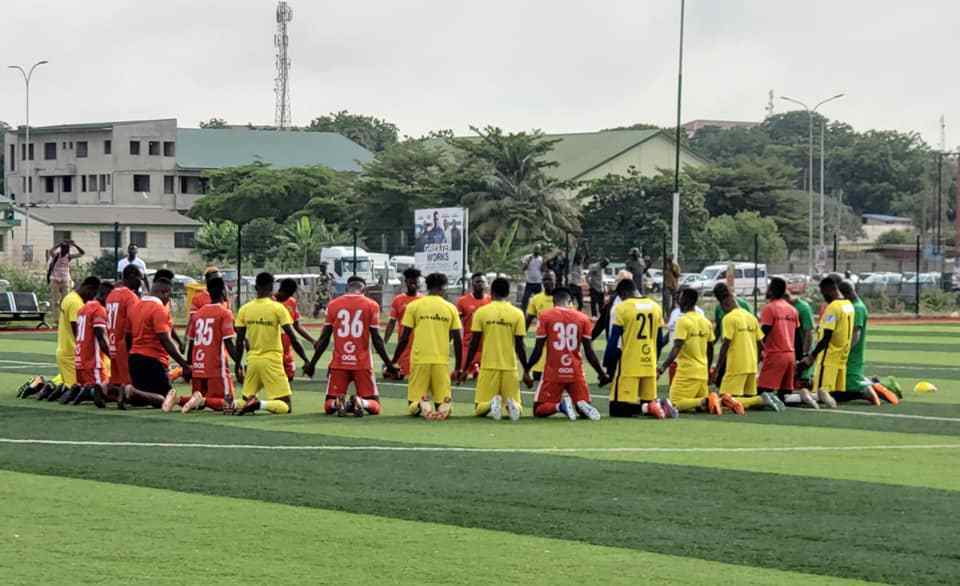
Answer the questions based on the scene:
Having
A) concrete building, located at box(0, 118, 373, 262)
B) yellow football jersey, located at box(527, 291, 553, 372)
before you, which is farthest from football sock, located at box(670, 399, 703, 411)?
concrete building, located at box(0, 118, 373, 262)

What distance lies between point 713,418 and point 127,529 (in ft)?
33.6

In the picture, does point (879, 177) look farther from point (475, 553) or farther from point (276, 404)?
point (475, 553)

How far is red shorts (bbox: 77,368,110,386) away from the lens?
2106 centimetres

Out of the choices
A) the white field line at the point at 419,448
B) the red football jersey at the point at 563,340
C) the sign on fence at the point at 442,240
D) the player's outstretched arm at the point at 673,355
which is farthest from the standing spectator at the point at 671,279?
the white field line at the point at 419,448

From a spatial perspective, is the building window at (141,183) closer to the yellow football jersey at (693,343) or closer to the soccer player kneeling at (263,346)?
the soccer player kneeling at (263,346)

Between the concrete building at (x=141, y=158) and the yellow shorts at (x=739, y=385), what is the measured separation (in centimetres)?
7506

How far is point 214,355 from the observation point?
1986 cm

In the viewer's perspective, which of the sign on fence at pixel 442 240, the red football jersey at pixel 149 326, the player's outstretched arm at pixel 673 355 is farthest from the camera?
the sign on fence at pixel 442 240

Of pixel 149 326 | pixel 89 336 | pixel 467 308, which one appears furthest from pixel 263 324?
pixel 467 308

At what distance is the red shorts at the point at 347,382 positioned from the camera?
1991 centimetres

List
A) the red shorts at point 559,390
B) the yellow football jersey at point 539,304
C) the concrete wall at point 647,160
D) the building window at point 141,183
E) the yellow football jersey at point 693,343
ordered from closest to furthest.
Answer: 1. the red shorts at point 559,390
2. the yellow football jersey at point 693,343
3. the yellow football jersey at point 539,304
4. the concrete wall at point 647,160
5. the building window at point 141,183

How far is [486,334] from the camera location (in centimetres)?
1956

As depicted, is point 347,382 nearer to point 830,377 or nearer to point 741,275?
point 830,377

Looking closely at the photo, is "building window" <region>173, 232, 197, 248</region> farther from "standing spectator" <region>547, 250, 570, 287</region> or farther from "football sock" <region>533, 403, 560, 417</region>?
"football sock" <region>533, 403, 560, 417</region>
